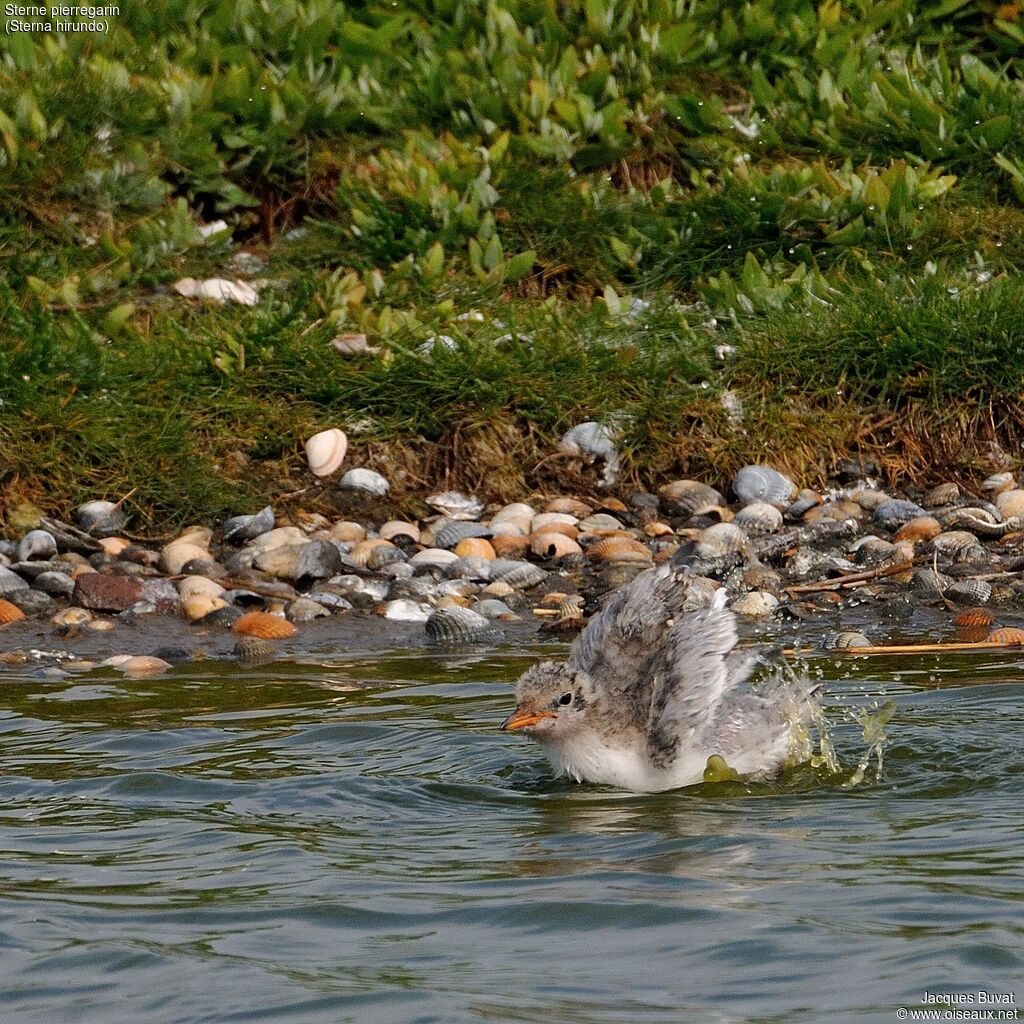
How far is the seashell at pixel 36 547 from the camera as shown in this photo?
8859 mm

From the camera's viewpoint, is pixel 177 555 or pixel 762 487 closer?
pixel 177 555

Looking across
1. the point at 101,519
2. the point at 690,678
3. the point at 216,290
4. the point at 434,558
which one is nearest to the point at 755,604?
the point at 434,558

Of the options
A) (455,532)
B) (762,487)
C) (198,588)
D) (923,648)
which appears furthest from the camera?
(762,487)

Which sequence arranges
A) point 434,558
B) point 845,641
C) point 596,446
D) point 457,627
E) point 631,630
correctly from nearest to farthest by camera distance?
point 631,630, point 845,641, point 457,627, point 434,558, point 596,446

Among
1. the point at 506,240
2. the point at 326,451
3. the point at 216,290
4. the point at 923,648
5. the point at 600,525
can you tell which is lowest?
the point at 923,648

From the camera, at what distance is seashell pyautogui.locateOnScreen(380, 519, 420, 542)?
30.2ft

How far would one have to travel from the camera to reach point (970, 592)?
8.30 meters

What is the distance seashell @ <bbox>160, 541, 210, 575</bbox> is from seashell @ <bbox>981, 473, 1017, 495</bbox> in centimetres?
417

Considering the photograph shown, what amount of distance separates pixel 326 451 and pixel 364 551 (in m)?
0.85

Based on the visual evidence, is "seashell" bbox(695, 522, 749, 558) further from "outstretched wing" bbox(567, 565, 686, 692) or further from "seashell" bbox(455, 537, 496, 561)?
"outstretched wing" bbox(567, 565, 686, 692)

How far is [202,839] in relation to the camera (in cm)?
518

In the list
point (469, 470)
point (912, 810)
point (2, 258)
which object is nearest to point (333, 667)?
point (469, 470)

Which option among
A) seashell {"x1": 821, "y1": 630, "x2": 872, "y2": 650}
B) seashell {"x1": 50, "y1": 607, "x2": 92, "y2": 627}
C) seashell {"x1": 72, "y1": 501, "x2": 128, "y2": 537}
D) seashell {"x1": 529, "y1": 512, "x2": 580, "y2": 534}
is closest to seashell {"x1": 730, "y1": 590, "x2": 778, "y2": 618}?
seashell {"x1": 821, "y1": 630, "x2": 872, "y2": 650}

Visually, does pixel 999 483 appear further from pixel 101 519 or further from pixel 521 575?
pixel 101 519
